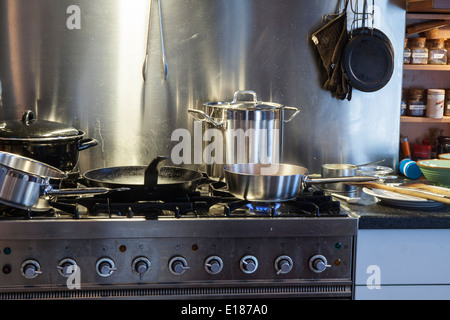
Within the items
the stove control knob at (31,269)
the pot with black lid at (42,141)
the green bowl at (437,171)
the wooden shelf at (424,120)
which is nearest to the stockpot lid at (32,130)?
the pot with black lid at (42,141)

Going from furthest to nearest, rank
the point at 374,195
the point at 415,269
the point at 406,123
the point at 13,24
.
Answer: the point at 406,123
the point at 13,24
the point at 374,195
the point at 415,269

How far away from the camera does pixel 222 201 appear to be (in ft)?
5.70

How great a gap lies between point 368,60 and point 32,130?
4.14ft

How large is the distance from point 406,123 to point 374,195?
1.02 meters

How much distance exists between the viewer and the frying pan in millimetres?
1704

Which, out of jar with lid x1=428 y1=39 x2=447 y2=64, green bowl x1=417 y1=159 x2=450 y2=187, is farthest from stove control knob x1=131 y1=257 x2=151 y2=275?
jar with lid x1=428 y1=39 x2=447 y2=64

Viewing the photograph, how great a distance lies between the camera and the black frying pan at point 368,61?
2160 millimetres

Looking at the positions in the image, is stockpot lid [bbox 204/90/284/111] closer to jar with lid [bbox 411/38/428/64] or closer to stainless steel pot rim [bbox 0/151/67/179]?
stainless steel pot rim [bbox 0/151/67/179]

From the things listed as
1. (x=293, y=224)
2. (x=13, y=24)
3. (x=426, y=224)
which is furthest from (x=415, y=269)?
(x=13, y=24)

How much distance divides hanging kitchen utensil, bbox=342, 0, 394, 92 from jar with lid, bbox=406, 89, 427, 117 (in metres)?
0.46

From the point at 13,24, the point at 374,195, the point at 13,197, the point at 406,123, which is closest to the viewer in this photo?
the point at 13,197

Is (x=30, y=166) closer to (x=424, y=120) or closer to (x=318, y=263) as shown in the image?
(x=318, y=263)

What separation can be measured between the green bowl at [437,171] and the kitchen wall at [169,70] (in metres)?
0.35

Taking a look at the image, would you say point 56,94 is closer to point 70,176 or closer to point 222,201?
point 70,176
